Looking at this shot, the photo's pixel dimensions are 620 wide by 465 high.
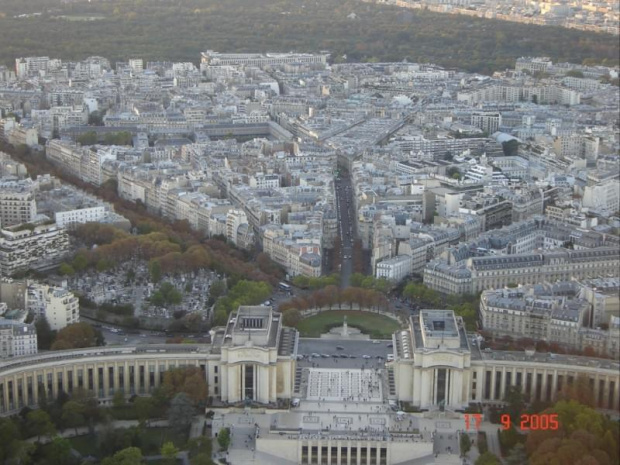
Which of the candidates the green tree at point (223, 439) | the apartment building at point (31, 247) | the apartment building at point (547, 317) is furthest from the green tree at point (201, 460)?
the apartment building at point (31, 247)

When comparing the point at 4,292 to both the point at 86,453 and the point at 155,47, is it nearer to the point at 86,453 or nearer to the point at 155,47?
the point at 86,453

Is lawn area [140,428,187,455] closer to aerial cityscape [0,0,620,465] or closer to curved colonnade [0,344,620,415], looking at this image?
aerial cityscape [0,0,620,465]

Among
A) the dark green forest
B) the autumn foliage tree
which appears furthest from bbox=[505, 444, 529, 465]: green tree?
the dark green forest

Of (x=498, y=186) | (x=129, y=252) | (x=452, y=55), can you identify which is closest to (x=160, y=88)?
(x=452, y=55)

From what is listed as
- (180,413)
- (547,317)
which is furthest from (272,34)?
(180,413)
